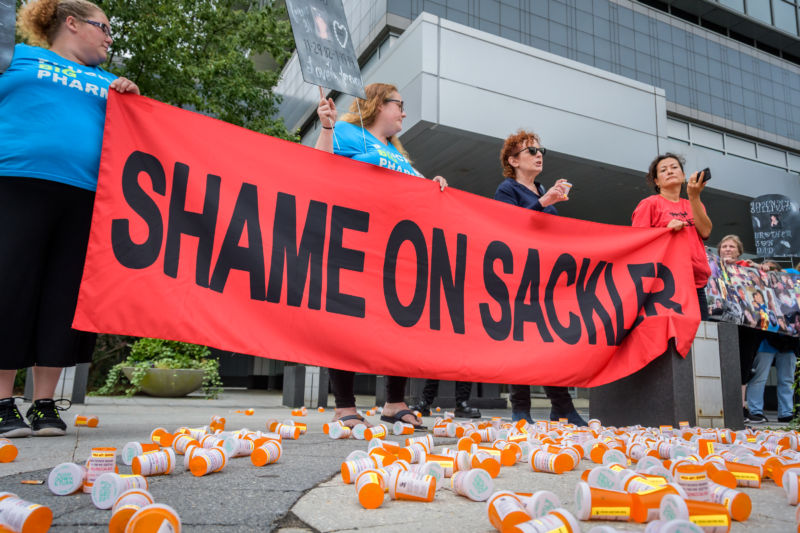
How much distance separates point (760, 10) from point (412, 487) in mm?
22232

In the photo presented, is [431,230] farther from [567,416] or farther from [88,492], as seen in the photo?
[88,492]

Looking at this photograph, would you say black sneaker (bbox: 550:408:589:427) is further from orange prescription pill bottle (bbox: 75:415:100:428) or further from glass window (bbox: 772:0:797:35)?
glass window (bbox: 772:0:797:35)

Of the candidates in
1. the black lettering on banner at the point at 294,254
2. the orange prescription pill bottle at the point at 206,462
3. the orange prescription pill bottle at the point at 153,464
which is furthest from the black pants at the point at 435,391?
the orange prescription pill bottle at the point at 153,464

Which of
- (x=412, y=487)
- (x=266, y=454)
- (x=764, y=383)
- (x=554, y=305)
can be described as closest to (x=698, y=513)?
(x=412, y=487)

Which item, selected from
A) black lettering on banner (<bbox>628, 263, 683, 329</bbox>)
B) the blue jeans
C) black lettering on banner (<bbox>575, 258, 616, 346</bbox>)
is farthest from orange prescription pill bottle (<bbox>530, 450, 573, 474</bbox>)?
the blue jeans

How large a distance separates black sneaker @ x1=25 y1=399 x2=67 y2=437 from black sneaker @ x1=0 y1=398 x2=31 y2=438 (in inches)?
Answer: 3.8

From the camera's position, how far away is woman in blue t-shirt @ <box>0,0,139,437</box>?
2566 millimetres

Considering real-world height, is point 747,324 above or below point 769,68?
below

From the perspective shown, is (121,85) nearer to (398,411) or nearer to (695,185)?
(398,411)

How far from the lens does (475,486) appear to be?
1.68 m

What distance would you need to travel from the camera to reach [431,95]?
998 cm

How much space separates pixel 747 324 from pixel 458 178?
777 centimetres

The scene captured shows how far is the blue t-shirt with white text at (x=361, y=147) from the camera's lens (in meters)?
3.43

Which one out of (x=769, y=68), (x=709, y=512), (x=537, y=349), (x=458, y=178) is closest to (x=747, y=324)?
(x=537, y=349)
